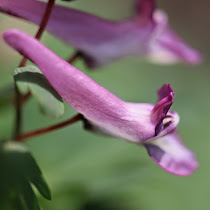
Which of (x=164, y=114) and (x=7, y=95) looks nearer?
(x=164, y=114)

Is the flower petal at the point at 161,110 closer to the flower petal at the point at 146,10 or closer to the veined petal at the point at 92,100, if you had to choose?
the veined petal at the point at 92,100

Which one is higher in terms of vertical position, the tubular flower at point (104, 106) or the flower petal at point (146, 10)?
the flower petal at point (146, 10)

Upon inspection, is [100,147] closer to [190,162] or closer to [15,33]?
[190,162]

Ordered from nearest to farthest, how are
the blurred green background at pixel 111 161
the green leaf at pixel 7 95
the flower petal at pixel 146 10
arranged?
1. the green leaf at pixel 7 95
2. the flower petal at pixel 146 10
3. the blurred green background at pixel 111 161

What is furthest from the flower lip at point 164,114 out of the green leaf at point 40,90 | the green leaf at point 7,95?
the green leaf at point 7,95

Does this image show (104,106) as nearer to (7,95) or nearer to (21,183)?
(21,183)

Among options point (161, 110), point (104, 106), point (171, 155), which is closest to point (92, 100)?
point (104, 106)

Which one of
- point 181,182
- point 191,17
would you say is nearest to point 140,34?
point 181,182

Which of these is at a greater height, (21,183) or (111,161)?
(21,183)
